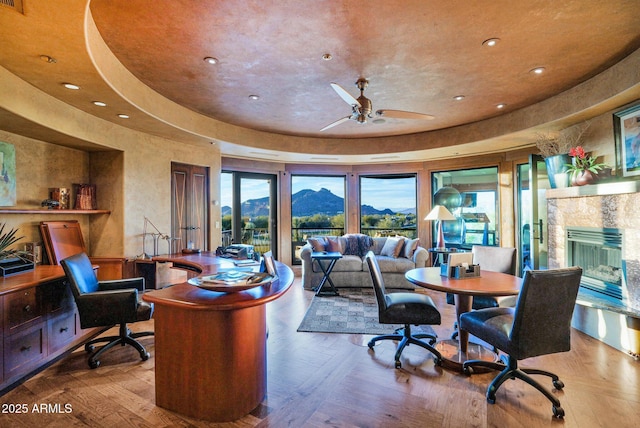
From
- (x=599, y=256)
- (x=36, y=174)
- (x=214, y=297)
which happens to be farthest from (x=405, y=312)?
(x=36, y=174)

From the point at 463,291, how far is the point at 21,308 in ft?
12.1

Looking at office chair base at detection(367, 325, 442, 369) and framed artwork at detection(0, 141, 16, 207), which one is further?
framed artwork at detection(0, 141, 16, 207)

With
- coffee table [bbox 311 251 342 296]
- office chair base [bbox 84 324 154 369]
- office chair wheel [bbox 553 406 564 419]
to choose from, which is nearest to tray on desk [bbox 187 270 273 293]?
office chair base [bbox 84 324 154 369]

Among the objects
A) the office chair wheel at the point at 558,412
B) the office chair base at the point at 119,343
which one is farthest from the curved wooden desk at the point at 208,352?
the office chair wheel at the point at 558,412

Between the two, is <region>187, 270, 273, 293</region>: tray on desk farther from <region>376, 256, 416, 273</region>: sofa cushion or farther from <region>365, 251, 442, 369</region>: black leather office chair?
<region>376, 256, 416, 273</region>: sofa cushion

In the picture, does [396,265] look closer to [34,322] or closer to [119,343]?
[119,343]

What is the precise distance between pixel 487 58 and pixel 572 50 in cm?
74

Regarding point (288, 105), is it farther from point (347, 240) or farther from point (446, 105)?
point (347, 240)

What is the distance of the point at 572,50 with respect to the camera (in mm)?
3000

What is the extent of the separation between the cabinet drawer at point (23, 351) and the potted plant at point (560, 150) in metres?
5.92

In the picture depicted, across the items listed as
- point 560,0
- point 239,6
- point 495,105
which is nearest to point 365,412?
point 239,6

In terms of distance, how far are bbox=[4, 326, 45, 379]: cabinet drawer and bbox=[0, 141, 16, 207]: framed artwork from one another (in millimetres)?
1445

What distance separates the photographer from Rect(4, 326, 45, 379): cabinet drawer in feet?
8.23

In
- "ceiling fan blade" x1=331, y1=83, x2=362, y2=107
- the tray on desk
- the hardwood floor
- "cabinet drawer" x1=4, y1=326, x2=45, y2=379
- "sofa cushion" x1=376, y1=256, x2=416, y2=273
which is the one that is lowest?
the hardwood floor
